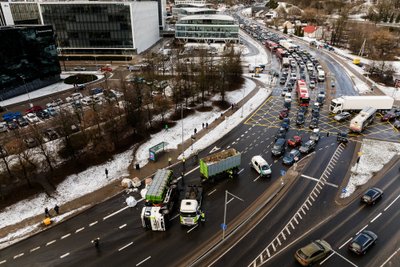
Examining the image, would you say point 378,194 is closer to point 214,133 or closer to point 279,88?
point 214,133

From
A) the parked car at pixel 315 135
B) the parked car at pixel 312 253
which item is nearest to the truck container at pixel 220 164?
the parked car at pixel 312 253

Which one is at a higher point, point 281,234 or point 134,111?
point 134,111

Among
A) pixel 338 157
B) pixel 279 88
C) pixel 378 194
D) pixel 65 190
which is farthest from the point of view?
pixel 279 88

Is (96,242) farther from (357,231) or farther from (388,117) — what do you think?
(388,117)

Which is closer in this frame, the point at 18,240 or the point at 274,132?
the point at 18,240

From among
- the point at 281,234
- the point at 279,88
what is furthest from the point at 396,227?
the point at 279,88

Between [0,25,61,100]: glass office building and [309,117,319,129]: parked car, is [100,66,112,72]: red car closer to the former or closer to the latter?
[0,25,61,100]: glass office building

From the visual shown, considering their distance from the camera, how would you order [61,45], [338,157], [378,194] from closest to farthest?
[378,194] → [338,157] → [61,45]
